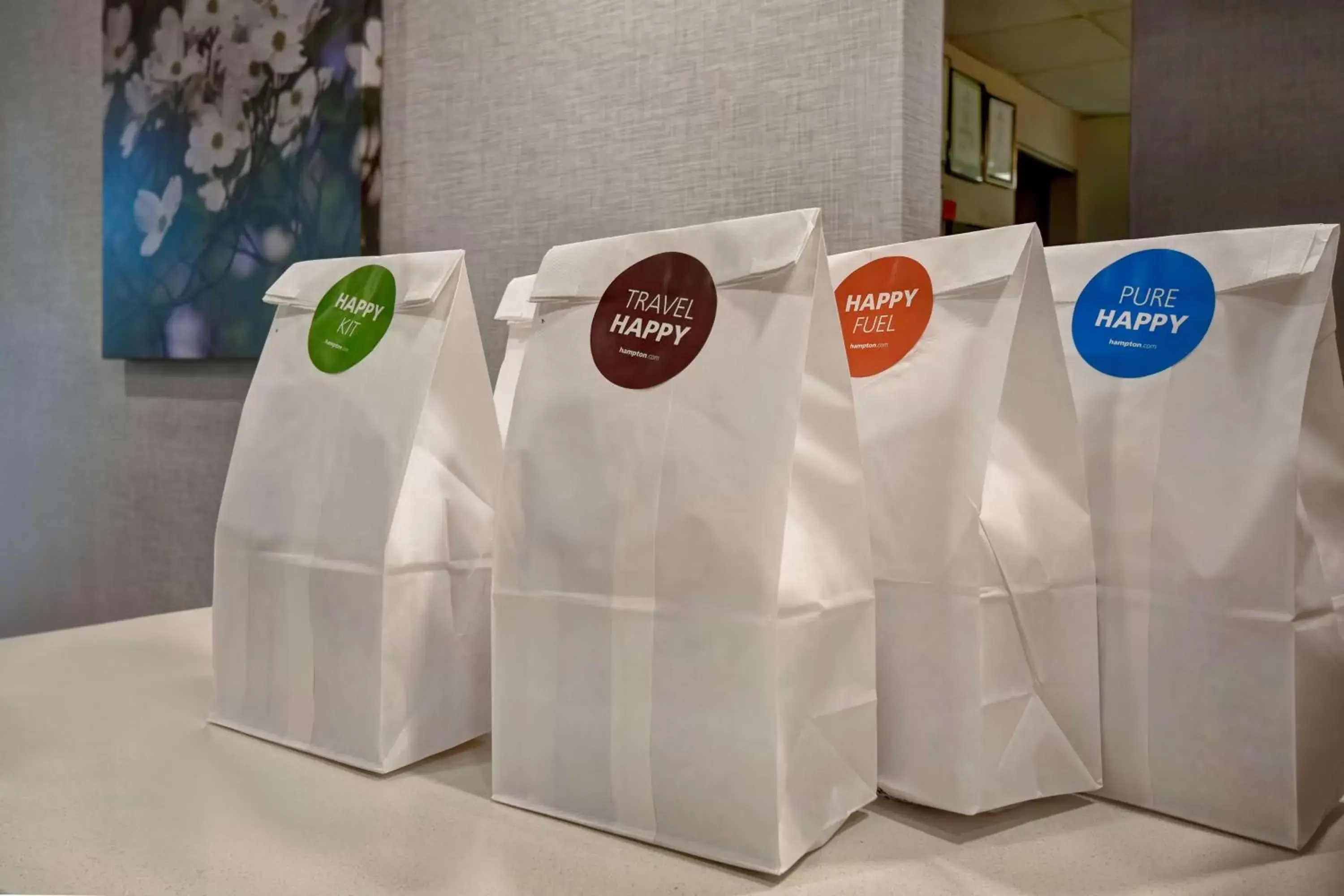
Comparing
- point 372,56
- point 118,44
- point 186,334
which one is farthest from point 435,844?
point 118,44

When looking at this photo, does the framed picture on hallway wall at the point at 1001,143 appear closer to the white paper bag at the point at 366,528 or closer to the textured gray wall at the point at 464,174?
the textured gray wall at the point at 464,174

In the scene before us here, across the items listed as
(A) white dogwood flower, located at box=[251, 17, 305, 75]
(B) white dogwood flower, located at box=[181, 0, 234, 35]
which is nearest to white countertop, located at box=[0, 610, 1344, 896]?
(A) white dogwood flower, located at box=[251, 17, 305, 75]

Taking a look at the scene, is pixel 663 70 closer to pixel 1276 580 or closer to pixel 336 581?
pixel 336 581

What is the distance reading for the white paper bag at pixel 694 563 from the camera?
0.57m

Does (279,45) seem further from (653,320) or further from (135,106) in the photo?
(653,320)

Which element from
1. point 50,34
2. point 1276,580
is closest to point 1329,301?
point 1276,580

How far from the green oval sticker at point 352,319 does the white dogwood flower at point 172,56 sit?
102 centimetres

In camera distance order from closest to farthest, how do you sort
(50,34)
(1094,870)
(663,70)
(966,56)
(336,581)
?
(1094,870) → (336,581) → (966,56) → (663,70) → (50,34)

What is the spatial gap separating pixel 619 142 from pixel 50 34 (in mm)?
1471

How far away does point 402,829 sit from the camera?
2.08 ft

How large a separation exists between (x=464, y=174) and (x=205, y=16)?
678mm

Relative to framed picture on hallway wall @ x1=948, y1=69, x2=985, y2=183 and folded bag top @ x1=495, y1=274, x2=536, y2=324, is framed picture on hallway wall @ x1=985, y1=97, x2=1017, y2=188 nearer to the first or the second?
framed picture on hallway wall @ x1=948, y1=69, x2=985, y2=183

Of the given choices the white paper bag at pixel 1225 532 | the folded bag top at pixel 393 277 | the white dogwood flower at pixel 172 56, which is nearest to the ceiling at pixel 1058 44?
the white paper bag at pixel 1225 532

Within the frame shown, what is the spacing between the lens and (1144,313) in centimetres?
66
